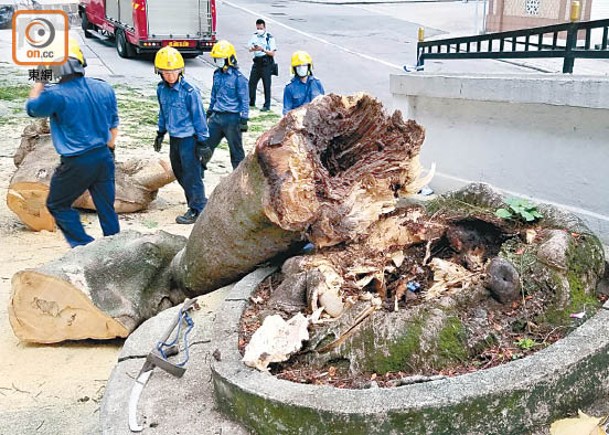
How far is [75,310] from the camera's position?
176 inches

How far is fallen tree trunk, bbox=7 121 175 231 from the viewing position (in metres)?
6.54

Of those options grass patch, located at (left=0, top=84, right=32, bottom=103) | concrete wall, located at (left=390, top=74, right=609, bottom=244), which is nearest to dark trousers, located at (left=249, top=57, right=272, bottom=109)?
grass patch, located at (left=0, top=84, right=32, bottom=103)

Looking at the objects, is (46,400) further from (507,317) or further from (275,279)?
(507,317)

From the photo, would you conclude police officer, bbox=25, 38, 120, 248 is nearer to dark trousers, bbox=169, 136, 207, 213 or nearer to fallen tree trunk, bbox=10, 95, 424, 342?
fallen tree trunk, bbox=10, 95, 424, 342

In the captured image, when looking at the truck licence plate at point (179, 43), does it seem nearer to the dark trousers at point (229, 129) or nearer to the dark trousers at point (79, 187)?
the dark trousers at point (229, 129)

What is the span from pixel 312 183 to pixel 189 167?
3.62 metres

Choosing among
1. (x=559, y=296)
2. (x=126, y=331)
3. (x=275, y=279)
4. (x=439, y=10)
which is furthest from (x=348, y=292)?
(x=439, y=10)

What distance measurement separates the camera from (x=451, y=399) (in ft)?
8.54

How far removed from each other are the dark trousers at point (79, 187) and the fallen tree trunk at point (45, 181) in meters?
1.03

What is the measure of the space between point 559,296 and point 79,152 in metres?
3.75

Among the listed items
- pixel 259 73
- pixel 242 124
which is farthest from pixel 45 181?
pixel 259 73

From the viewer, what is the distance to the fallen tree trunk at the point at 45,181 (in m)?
6.54

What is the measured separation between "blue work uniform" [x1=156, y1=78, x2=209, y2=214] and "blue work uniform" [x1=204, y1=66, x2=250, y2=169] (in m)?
1.18

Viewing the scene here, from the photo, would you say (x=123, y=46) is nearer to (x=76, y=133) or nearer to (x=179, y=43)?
(x=179, y=43)
